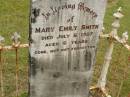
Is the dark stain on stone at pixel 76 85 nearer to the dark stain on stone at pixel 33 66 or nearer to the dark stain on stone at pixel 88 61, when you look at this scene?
the dark stain on stone at pixel 88 61

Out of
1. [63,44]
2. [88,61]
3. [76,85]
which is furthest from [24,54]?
[63,44]

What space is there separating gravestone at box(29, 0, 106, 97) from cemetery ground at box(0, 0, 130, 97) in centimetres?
104

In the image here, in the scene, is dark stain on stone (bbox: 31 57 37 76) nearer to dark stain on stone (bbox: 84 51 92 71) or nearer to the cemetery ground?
dark stain on stone (bbox: 84 51 92 71)

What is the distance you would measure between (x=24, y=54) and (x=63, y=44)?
104 inches

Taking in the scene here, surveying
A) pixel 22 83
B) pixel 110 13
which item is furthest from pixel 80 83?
pixel 110 13

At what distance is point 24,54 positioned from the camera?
7.05 m

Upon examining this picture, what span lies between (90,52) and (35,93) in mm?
1002

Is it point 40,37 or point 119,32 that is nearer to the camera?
point 40,37

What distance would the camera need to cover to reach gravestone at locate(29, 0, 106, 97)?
4.23 meters

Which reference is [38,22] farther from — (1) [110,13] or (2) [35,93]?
(1) [110,13]

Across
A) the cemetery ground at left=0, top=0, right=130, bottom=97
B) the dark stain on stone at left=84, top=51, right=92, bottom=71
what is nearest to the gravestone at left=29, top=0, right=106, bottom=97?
the dark stain on stone at left=84, top=51, right=92, bottom=71

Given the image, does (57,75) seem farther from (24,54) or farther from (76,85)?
(24,54)

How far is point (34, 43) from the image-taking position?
14.2ft

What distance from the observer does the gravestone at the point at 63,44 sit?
167 inches
